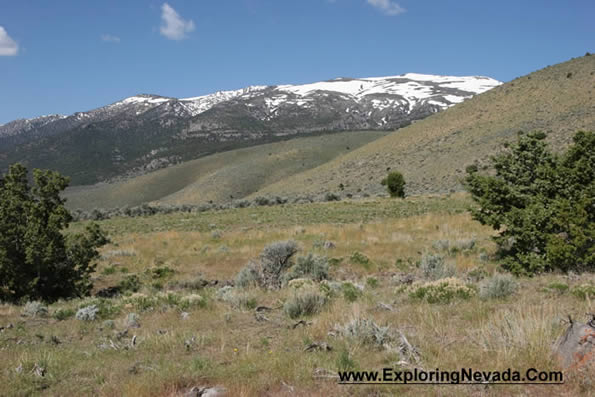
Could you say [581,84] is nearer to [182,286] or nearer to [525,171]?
[525,171]

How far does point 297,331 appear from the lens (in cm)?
600

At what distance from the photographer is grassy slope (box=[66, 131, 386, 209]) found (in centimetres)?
7962

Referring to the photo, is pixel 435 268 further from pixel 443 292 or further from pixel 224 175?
pixel 224 175

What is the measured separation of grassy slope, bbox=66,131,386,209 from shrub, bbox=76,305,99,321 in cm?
6548

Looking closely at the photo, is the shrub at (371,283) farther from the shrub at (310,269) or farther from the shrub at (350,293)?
the shrub at (310,269)

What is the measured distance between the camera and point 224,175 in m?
86.0

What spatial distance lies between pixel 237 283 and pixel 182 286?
7.84ft

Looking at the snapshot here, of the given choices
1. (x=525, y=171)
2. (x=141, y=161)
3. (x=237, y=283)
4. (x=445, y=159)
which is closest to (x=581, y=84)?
(x=445, y=159)

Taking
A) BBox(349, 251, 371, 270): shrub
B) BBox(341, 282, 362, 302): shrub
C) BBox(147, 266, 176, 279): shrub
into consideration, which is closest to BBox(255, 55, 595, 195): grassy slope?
BBox(349, 251, 371, 270): shrub

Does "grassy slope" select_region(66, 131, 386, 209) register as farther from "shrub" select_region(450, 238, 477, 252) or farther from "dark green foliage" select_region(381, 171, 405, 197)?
"shrub" select_region(450, 238, 477, 252)

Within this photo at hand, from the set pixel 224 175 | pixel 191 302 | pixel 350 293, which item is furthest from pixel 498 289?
pixel 224 175

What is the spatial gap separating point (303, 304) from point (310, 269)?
16.0 feet

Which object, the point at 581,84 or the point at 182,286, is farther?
the point at 581,84

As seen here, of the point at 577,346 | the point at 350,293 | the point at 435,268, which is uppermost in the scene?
the point at 577,346
